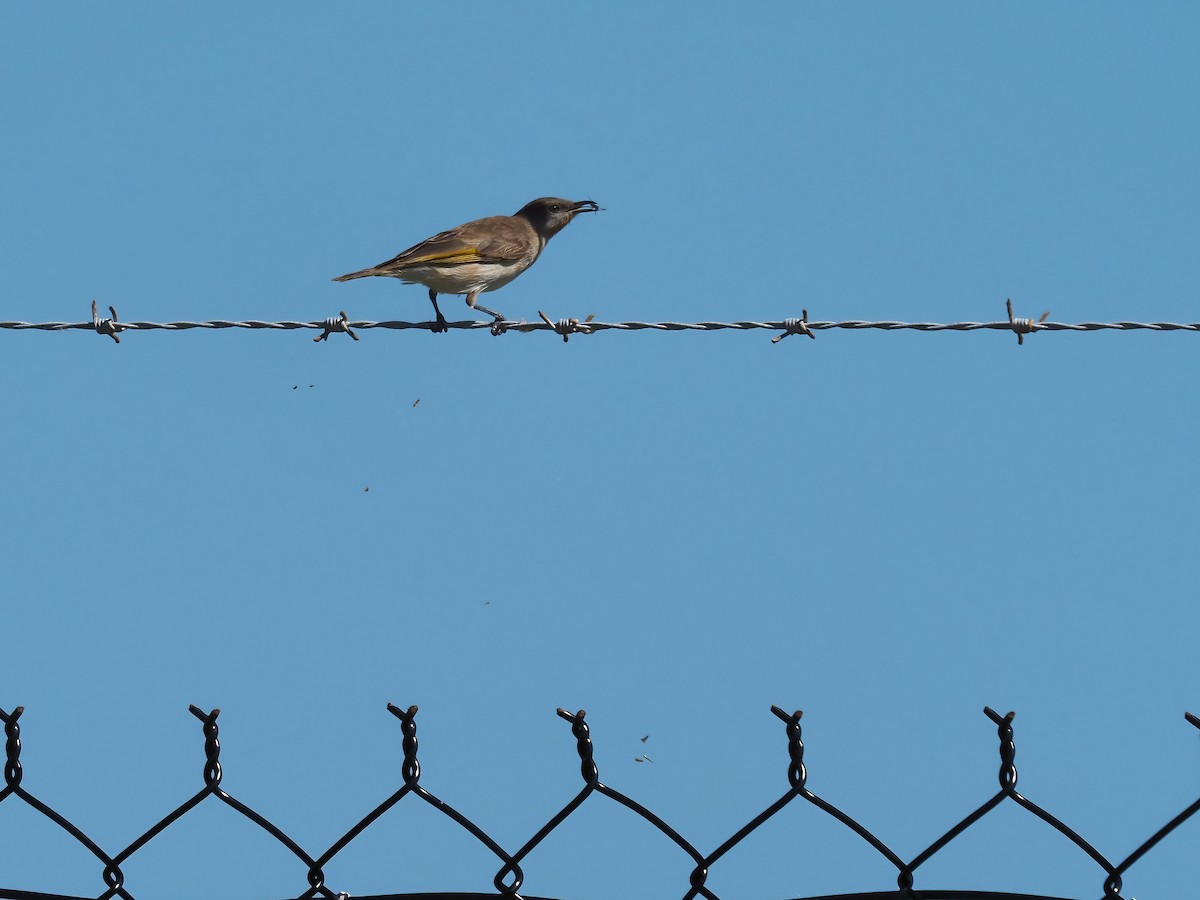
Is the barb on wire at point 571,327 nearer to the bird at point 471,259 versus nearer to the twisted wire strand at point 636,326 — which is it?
the twisted wire strand at point 636,326

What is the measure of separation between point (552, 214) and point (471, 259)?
1902 millimetres

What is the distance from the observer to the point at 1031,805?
86.7 inches

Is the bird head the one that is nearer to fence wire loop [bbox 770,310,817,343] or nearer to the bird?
the bird

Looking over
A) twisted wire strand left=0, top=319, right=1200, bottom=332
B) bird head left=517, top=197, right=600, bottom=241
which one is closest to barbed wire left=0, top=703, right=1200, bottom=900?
Answer: twisted wire strand left=0, top=319, right=1200, bottom=332

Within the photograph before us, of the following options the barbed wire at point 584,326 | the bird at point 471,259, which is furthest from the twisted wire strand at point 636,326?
the bird at point 471,259

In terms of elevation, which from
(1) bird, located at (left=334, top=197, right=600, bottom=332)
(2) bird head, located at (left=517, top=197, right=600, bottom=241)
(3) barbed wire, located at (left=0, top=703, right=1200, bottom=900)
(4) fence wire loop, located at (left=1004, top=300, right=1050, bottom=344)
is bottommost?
(3) barbed wire, located at (left=0, top=703, right=1200, bottom=900)

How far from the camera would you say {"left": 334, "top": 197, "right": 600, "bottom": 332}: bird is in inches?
370

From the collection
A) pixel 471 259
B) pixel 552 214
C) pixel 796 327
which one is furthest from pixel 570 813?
pixel 552 214

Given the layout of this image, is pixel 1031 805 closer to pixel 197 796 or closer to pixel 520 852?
pixel 520 852

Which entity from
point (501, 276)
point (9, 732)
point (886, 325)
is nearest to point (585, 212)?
point (501, 276)

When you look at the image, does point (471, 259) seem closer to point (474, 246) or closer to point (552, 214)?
point (474, 246)

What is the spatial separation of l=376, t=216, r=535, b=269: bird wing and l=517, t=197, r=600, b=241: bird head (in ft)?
1.36

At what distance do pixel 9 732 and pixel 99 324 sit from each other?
3443 mm

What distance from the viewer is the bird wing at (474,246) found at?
946 centimetres
